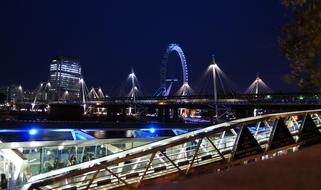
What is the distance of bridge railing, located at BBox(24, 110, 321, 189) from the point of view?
22.0 feet

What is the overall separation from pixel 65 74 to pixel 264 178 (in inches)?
6392

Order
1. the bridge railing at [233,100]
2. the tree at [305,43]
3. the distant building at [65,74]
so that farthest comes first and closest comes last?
the distant building at [65,74], the bridge railing at [233,100], the tree at [305,43]

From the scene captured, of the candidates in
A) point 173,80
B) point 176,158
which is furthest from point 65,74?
point 176,158

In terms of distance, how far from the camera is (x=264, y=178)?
285 inches

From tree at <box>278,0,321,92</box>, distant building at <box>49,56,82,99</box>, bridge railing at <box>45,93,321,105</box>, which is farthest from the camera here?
distant building at <box>49,56,82,99</box>

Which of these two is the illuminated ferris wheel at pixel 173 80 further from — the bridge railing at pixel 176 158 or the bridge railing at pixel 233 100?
the bridge railing at pixel 176 158

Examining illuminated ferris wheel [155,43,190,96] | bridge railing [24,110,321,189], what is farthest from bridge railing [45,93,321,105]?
bridge railing [24,110,321,189]

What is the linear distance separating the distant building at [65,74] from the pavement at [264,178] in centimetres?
14674

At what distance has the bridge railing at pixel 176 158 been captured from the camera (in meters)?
6.71

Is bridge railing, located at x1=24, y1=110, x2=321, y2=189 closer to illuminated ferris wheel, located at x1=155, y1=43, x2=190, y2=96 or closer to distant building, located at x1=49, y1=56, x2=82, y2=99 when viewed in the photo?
illuminated ferris wheel, located at x1=155, y1=43, x2=190, y2=96

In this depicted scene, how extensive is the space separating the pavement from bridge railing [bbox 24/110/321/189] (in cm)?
54

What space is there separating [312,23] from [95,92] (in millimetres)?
139510

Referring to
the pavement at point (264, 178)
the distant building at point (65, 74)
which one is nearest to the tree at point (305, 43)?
the pavement at point (264, 178)

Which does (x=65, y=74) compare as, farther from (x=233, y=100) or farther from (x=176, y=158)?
(x=176, y=158)
